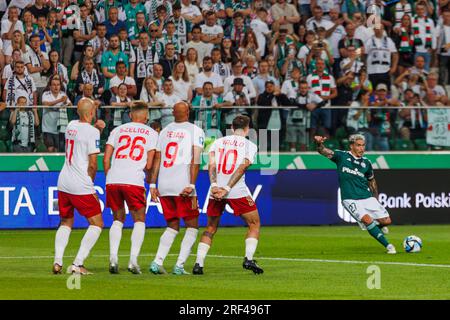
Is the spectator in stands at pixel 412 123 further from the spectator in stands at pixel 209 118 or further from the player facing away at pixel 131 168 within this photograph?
the player facing away at pixel 131 168

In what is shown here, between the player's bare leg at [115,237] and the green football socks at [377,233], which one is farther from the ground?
the player's bare leg at [115,237]

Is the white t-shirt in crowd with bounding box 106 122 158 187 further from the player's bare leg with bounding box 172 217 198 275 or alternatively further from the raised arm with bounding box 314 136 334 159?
the raised arm with bounding box 314 136 334 159

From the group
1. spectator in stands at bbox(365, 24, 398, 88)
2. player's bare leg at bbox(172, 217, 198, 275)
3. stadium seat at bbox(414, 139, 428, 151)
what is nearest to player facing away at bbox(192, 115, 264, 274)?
player's bare leg at bbox(172, 217, 198, 275)

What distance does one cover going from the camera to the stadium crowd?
25.2 metres

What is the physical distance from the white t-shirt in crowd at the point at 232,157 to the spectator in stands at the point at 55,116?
8695 millimetres

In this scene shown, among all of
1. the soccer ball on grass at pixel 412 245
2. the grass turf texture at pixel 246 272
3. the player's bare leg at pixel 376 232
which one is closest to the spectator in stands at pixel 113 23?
the grass turf texture at pixel 246 272

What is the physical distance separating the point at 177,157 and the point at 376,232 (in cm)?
524

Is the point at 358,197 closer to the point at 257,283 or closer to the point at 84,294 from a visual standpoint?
the point at 257,283

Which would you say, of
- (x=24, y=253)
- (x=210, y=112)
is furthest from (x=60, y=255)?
(x=210, y=112)

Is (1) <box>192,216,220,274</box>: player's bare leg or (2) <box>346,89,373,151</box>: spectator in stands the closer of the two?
(1) <box>192,216,220,274</box>: player's bare leg

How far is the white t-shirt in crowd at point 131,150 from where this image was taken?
16.0 m

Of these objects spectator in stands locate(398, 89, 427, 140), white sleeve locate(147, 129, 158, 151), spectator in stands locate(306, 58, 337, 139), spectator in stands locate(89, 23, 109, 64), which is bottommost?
spectator in stands locate(398, 89, 427, 140)

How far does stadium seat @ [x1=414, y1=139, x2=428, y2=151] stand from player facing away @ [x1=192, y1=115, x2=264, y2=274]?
1106 centimetres

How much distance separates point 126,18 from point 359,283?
546 inches
